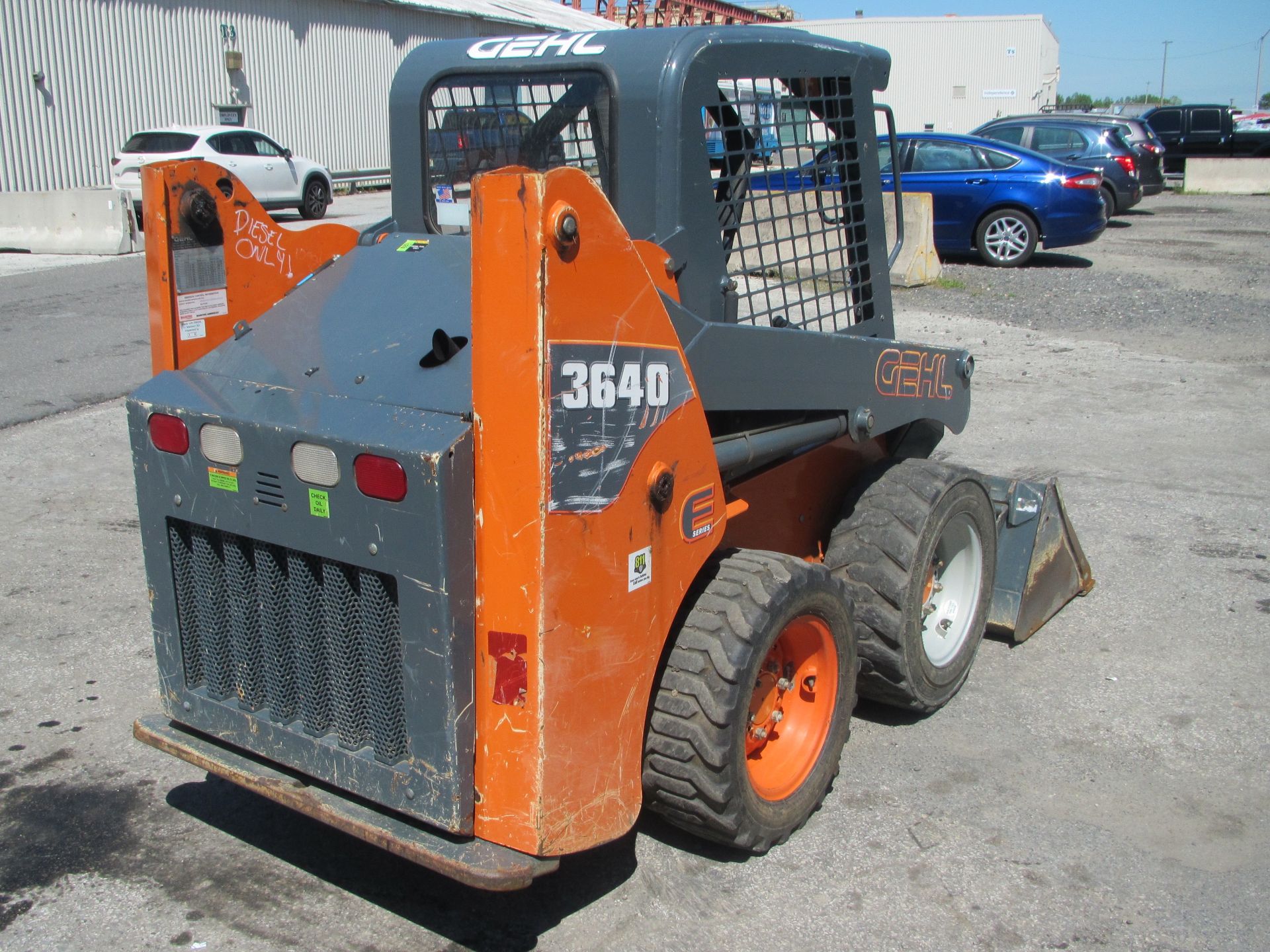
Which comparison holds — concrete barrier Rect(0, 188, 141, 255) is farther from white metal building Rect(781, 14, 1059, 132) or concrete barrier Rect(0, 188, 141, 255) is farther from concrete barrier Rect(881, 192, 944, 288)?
white metal building Rect(781, 14, 1059, 132)

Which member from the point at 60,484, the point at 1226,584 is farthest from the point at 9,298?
the point at 1226,584

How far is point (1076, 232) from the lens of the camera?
15234mm

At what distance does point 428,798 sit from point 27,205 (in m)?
16.4

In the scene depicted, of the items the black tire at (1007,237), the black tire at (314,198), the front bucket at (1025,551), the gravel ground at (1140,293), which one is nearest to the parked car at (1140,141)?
the gravel ground at (1140,293)

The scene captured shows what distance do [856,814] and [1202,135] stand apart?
31332 millimetres

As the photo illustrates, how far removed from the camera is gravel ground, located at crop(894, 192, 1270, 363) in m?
11.7

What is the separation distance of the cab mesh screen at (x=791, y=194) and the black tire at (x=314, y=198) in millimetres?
18343

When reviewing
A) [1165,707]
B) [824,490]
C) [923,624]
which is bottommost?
[1165,707]

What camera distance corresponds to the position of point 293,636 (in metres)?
2.99

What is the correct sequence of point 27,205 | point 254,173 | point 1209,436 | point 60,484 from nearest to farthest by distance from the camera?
point 60,484, point 1209,436, point 27,205, point 254,173

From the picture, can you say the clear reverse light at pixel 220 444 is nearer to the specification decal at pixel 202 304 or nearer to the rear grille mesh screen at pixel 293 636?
the rear grille mesh screen at pixel 293 636

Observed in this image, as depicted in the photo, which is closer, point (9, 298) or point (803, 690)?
point (803, 690)

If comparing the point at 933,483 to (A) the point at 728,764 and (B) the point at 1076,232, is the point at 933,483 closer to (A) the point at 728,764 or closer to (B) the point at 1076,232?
(A) the point at 728,764

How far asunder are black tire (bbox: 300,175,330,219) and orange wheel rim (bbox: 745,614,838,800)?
19.0m
